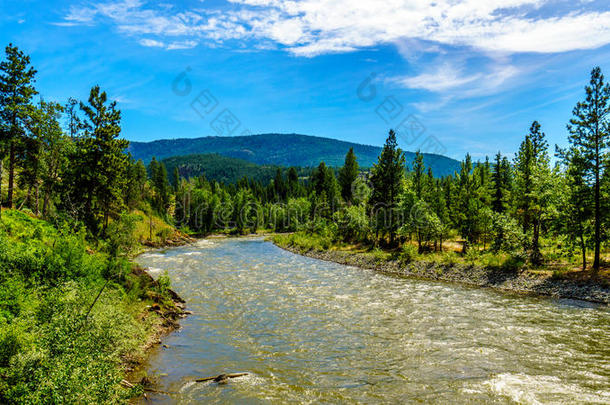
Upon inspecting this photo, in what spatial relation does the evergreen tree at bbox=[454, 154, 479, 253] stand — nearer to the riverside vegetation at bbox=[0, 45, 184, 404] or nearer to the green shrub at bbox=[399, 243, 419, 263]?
the green shrub at bbox=[399, 243, 419, 263]

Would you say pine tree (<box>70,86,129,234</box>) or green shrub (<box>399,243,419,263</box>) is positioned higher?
pine tree (<box>70,86,129,234</box>)

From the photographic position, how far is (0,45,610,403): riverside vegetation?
9836 mm

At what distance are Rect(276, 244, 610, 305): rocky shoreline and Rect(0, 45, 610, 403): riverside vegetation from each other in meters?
1.54

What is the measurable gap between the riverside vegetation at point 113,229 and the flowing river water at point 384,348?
3.29 meters

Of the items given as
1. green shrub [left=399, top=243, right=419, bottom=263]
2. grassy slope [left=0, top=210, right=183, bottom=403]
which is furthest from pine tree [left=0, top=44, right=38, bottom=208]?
green shrub [left=399, top=243, right=419, bottom=263]

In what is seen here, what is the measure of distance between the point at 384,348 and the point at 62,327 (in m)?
13.4

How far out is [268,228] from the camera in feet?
399

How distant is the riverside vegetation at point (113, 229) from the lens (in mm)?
9836

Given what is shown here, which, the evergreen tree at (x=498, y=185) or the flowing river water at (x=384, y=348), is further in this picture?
the evergreen tree at (x=498, y=185)

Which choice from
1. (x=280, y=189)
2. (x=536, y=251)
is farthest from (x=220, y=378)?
(x=280, y=189)

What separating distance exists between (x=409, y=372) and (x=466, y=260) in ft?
86.1

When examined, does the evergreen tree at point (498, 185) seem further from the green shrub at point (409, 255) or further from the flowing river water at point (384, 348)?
the flowing river water at point (384, 348)

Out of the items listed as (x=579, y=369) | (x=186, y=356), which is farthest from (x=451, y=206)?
(x=186, y=356)

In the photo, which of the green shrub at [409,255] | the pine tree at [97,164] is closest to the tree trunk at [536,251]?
the green shrub at [409,255]
